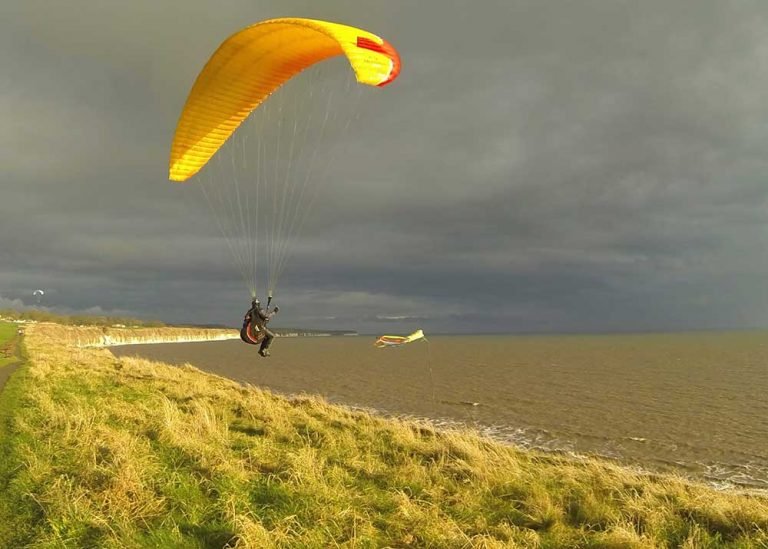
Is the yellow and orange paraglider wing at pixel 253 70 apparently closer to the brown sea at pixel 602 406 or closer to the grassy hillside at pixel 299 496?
the grassy hillside at pixel 299 496

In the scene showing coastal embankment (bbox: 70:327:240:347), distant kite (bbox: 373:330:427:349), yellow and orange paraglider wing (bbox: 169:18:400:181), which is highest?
yellow and orange paraglider wing (bbox: 169:18:400:181)

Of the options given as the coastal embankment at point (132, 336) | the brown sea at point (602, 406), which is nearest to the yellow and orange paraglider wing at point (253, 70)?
the brown sea at point (602, 406)

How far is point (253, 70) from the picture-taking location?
1320 centimetres

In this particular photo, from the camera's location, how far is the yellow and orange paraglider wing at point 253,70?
10992 mm

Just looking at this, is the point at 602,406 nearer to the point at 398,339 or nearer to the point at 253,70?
the point at 398,339

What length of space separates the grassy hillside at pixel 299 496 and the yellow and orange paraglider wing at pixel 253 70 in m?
7.57

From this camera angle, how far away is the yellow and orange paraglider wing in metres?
11.0

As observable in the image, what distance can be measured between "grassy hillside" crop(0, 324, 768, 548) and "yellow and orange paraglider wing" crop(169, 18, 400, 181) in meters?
7.57

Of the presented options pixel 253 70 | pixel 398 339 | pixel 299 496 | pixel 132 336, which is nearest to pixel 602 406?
pixel 398 339

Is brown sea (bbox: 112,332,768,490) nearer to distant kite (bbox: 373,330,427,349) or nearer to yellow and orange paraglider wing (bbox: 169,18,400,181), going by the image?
distant kite (bbox: 373,330,427,349)

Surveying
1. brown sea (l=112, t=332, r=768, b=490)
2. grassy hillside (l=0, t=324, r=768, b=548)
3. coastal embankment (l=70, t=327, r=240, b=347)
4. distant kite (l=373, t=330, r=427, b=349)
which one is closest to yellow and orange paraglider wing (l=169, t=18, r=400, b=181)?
grassy hillside (l=0, t=324, r=768, b=548)

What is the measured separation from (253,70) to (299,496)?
10.8 metres

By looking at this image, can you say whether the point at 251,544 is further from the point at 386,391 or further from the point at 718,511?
the point at 386,391

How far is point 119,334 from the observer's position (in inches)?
4407
